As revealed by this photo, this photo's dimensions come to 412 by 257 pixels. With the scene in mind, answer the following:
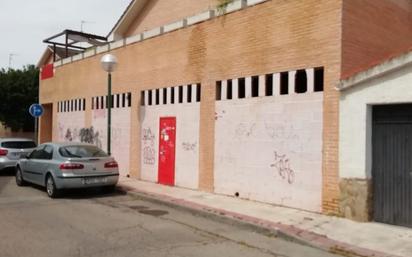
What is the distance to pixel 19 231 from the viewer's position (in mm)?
8633

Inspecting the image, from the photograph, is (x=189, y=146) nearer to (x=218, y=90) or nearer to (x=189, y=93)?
(x=189, y=93)

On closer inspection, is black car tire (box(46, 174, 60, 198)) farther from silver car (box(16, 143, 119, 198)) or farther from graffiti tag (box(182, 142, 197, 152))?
graffiti tag (box(182, 142, 197, 152))

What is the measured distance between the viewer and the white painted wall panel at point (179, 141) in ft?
44.5

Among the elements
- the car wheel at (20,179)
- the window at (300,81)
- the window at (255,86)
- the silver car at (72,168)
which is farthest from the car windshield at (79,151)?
the window at (300,81)

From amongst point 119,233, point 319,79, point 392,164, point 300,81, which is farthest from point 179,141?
point 392,164

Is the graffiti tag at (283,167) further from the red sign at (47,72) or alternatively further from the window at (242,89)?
the red sign at (47,72)

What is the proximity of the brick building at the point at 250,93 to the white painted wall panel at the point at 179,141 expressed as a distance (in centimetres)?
3

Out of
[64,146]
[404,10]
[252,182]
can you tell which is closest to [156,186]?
[64,146]

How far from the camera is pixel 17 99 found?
122ft

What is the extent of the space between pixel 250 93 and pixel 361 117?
316 centimetres

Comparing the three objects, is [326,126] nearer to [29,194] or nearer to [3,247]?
[3,247]

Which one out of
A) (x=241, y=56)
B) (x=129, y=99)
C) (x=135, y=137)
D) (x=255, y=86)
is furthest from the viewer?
(x=129, y=99)

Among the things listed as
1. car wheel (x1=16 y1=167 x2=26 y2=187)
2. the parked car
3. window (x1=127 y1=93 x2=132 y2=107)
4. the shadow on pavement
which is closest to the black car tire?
the shadow on pavement

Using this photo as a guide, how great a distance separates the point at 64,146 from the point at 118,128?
4260mm
